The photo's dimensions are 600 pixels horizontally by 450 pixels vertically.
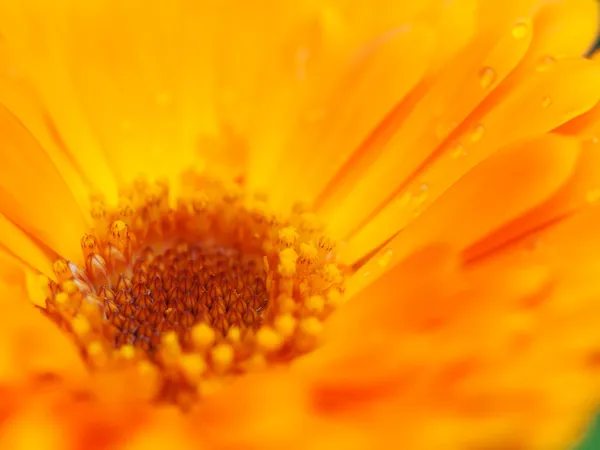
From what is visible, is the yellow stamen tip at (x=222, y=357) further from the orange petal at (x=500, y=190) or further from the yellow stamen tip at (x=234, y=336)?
the orange petal at (x=500, y=190)

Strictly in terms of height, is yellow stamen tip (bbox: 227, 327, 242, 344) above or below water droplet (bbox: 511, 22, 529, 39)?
below

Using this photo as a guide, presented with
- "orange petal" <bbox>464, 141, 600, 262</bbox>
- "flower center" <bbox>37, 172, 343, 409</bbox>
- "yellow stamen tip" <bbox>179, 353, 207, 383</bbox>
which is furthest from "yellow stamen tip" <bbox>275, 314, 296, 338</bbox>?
"orange petal" <bbox>464, 141, 600, 262</bbox>

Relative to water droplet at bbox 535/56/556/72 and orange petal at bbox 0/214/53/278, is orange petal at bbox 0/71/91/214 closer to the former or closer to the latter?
orange petal at bbox 0/214/53/278

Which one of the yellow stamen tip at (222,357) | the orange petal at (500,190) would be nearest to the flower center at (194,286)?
the yellow stamen tip at (222,357)

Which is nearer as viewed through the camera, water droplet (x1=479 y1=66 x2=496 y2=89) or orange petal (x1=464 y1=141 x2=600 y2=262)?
orange petal (x1=464 y1=141 x2=600 y2=262)

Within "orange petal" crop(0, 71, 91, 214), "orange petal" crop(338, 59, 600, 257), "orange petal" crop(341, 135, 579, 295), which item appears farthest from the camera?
"orange petal" crop(0, 71, 91, 214)

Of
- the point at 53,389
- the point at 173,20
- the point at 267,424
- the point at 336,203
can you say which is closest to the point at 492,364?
the point at 267,424
